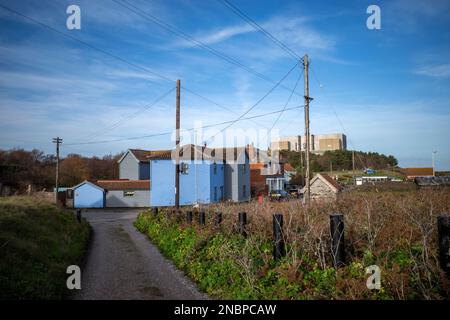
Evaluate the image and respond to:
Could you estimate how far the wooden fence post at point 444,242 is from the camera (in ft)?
15.9

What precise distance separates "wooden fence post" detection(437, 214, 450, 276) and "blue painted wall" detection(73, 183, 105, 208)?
3920 cm

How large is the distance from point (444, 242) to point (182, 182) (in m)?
28.0

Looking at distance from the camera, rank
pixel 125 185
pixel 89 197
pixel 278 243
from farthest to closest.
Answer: pixel 125 185
pixel 89 197
pixel 278 243

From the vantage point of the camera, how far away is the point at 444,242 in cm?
489

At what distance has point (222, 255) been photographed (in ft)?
25.0

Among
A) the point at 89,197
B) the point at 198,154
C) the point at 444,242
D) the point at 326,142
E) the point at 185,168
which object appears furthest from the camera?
the point at 326,142

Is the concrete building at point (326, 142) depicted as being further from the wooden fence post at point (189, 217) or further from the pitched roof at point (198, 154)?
the wooden fence post at point (189, 217)

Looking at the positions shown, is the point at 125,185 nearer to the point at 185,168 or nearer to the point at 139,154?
the point at 139,154

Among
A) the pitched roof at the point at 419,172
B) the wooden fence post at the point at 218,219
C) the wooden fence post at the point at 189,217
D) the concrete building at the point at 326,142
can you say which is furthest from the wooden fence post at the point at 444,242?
the concrete building at the point at 326,142

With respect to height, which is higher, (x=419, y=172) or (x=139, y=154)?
(x=139, y=154)
